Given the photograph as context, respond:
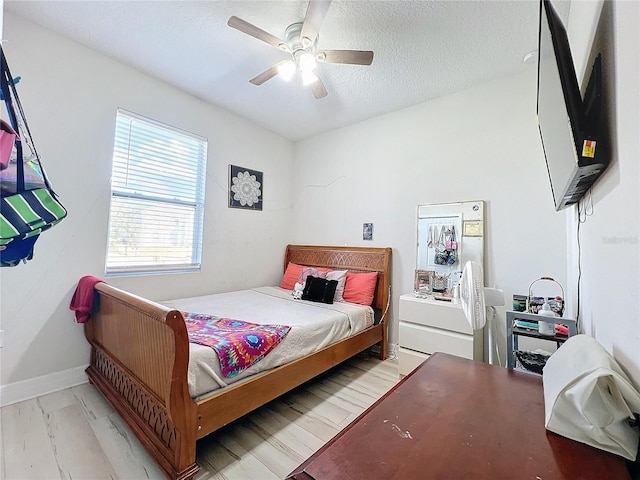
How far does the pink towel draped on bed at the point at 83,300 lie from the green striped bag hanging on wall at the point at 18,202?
1583mm

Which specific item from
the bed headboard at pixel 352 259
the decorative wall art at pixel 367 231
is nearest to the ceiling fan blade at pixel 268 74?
the decorative wall art at pixel 367 231

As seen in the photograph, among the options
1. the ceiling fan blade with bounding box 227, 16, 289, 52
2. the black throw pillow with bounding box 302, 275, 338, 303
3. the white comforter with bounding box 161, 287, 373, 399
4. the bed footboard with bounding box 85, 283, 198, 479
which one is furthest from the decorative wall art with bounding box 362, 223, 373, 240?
the bed footboard with bounding box 85, 283, 198, 479

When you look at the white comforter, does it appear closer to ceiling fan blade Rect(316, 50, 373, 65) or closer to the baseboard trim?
the baseboard trim

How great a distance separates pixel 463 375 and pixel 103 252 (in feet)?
9.55

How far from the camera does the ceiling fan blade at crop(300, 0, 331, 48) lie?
61.4 inches

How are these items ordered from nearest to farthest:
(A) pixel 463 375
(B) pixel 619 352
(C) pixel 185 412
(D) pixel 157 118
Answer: (B) pixel 619 352 < (A) pixel 463 375 < (C) pixel 185 412 < (D) pixel 157 118

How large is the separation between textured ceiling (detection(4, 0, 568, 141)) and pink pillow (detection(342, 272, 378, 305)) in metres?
1.98

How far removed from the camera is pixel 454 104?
286 cm

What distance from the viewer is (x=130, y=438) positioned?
1.69m

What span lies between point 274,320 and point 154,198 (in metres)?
1.82

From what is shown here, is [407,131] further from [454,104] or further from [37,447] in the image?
[37,447]

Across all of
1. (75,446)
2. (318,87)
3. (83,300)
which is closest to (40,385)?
(83,300)

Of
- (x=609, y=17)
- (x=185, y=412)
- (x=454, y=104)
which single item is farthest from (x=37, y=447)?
(x=454, y=104)

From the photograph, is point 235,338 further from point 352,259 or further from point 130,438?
point 352,259
